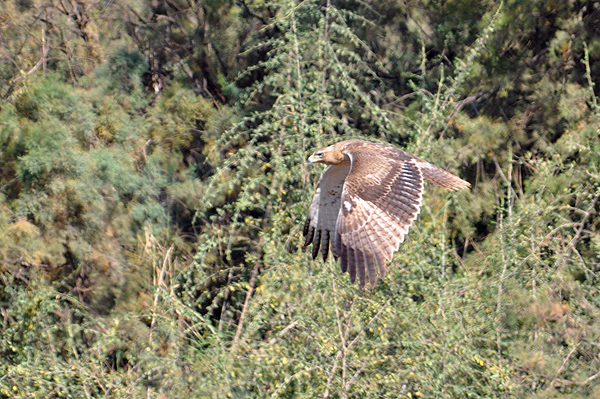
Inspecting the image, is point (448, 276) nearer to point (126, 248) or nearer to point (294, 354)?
point (294, 354)

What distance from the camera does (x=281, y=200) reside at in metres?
6.46

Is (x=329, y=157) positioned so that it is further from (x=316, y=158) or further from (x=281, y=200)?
(x=281, y=200)

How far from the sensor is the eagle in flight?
4469 mm

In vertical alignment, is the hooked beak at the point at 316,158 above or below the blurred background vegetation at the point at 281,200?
above

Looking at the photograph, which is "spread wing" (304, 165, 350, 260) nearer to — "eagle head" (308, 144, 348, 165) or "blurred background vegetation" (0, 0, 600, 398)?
"eagle head" (308, 144, 348, 165)

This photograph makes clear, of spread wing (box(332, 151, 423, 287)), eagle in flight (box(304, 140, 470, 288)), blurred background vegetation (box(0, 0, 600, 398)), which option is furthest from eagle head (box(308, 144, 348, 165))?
blurred background vegetation (box(0, 0, 600, 398))

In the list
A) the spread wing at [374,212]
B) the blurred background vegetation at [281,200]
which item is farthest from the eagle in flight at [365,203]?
the blurred background vegetation at [281,200]

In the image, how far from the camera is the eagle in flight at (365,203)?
447 cm

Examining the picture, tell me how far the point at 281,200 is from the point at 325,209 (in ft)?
4.30

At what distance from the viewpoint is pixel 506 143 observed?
789cm

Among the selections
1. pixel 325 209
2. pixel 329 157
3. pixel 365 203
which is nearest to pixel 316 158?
pixel 329 157

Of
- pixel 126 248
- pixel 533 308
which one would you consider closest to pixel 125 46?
pixel 126 248

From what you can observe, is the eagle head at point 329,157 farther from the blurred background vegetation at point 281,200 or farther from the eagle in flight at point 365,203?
the blurred background vegetation at point 281,200

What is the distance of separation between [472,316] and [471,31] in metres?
3.57
